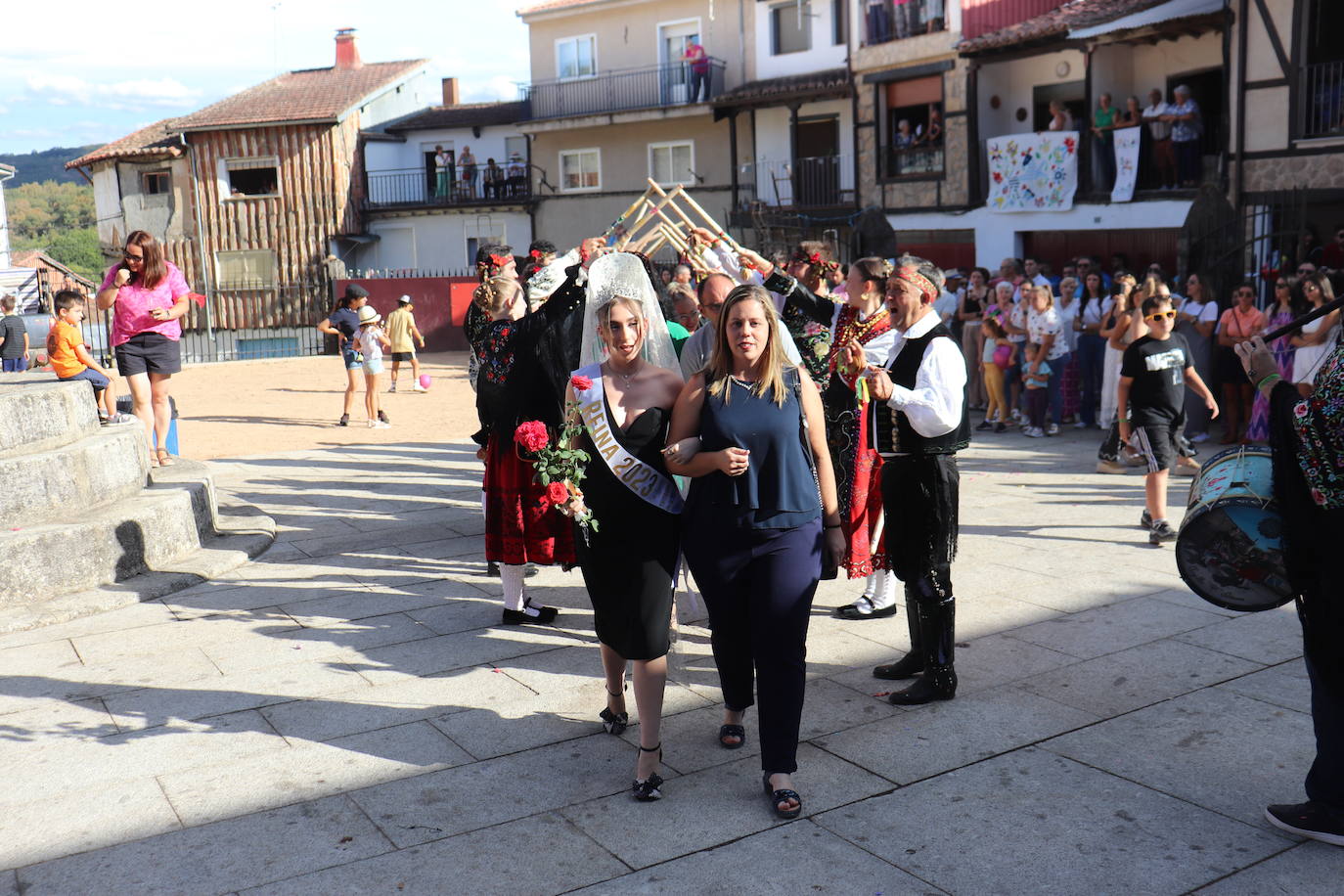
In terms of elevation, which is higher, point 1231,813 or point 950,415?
point 950,415

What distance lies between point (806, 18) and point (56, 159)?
10836 cm

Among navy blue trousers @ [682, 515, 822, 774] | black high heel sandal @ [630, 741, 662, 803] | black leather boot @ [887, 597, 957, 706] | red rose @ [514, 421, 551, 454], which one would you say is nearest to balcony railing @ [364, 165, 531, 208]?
black leather boot @ [887, 597, 957, 706]

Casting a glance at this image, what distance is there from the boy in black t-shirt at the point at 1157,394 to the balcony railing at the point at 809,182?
1889 centimetres

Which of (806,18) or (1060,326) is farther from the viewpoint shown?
(806,18)

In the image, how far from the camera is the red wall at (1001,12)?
2331 cm

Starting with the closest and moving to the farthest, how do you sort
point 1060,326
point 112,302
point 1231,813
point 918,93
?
1. point 1231,813
2. point 112,302
3. point 1060,326
4. point 918,93

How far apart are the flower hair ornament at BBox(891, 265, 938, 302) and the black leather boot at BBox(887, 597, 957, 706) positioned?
127 centimetres

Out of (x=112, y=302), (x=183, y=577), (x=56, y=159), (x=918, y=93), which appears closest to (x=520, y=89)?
(x=918, y=93)

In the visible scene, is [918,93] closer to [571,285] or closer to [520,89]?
[520,89]

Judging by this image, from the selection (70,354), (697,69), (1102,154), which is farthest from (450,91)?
(70,354)

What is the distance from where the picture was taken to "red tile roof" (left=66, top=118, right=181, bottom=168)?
34.9m

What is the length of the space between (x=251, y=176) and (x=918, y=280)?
3464cm

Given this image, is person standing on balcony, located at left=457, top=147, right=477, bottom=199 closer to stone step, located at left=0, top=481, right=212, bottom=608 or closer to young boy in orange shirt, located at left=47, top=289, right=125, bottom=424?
young boy in orange shirt, located at left=47, top=289, right=125, bottom=424

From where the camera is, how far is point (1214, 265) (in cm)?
1530
